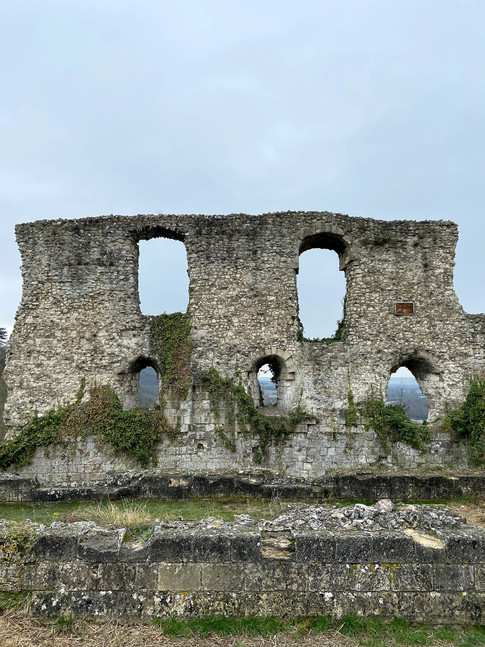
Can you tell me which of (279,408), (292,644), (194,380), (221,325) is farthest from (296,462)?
(292,644)

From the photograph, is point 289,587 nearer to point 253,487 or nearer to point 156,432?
point 253,487

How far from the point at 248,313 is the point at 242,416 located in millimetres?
3294

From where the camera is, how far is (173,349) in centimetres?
1259

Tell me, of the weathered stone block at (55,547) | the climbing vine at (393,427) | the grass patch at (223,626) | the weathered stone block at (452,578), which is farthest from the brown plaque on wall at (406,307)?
the weathered stone block at (55,547)

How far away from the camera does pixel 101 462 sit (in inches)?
473

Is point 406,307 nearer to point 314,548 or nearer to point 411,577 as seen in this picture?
point 411,577

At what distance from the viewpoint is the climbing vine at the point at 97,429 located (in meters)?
11.9

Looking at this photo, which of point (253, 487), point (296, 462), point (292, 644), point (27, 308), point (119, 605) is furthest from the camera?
point (27, 308)

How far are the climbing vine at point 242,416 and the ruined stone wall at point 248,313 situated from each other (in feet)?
1.04

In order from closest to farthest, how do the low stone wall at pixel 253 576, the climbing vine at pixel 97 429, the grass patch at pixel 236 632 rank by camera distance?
the grass patch at pixel 236 632, the low stone wall at pixel 253 576, the climbing vine at pixel 97 429

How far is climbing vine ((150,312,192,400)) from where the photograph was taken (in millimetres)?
12375

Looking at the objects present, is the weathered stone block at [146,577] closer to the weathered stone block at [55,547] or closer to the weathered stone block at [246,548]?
the weathered stone block at [55,547]

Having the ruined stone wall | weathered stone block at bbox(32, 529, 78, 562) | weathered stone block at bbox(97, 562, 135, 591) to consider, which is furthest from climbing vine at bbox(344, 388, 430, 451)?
weathered stone block at bbox(32, 529, 78, 562)

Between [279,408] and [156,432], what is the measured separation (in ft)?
13.2
